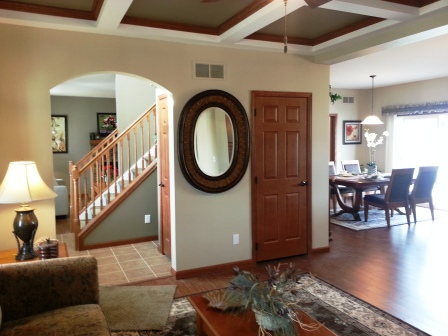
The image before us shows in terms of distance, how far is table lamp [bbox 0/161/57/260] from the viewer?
2844 mm

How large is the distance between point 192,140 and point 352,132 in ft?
20.6

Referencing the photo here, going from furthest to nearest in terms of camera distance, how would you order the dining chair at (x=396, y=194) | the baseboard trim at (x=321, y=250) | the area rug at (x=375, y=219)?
the area rug at (x=375, y=219) < the dining chair at (x=396, y=194) < the baseboard trim at (x=321, y=250)

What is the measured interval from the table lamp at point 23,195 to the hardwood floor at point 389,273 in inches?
57.0

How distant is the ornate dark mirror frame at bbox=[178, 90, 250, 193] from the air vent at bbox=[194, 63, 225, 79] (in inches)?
7.3

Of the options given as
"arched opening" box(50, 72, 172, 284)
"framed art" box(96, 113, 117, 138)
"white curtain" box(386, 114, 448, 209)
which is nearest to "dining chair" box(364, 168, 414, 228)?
"white curtain" box(386, 114, 448, 209)

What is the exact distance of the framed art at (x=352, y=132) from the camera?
911 centimetres

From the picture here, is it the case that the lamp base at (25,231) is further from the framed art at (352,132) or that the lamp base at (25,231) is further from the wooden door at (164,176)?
the framed art at (352,132)

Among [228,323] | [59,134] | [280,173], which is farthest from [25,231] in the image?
[59,134]

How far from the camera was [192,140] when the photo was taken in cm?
404

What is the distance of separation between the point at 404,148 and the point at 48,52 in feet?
25.2

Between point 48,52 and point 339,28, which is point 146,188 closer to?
point 48,52

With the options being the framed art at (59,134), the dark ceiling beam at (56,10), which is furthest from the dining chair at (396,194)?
the framed art at (59,134)

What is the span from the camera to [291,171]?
15.2 ft

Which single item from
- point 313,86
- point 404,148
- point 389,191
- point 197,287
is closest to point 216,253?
point 197,287
